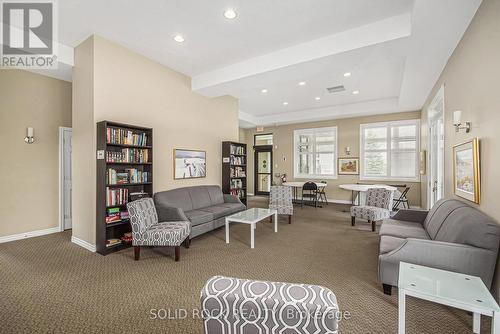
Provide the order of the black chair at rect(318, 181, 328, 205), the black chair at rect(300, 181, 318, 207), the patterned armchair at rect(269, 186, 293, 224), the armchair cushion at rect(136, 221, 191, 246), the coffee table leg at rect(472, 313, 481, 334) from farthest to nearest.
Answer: the black chair at rect(318, 181, 328, 205) → the black chair at rect(300, 181, 318, 207) → the patterned armchair at rect(269, 186, 293, 224) → the armchair cushion at rect(136, 221, 191, 246) → the coffee table leg at rect(472, 313, 481, 334)

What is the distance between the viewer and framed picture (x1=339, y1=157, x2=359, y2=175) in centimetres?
805

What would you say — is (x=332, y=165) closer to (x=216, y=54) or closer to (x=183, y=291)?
(x=216, y=54)

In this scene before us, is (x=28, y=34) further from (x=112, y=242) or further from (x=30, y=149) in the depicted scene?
(x=112, y=242)

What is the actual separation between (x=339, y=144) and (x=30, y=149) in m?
8.59

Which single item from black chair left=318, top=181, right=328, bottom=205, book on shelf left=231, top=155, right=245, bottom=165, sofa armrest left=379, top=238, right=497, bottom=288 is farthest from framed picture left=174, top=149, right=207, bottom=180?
black chair left=318, top=181, right=328, bottom=205

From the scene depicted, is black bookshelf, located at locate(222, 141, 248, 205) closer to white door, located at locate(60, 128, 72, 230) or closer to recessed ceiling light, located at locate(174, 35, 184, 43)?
recessed ceiling light, located at locate(174, 35, 184, 43)

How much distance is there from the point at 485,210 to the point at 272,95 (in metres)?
5.32

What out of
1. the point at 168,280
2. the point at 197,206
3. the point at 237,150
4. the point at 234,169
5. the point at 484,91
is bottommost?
the point at 168,280

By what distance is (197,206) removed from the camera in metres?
4.82

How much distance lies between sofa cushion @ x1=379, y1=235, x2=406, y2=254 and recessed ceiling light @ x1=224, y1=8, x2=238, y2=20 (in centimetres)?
353

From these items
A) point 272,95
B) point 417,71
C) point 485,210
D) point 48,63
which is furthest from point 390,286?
point 48,63

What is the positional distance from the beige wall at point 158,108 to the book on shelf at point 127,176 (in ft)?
1.00

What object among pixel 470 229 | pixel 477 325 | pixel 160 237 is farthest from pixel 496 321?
pixel 160 237

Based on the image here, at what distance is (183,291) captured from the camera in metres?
2.47
